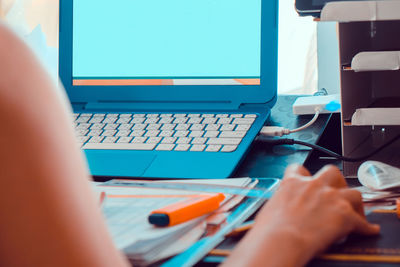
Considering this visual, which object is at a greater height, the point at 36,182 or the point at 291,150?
the point at 36,182

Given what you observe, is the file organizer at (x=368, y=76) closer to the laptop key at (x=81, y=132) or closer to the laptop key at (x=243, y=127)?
the laptop key at (x=243, y=127)

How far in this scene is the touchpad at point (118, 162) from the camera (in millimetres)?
682

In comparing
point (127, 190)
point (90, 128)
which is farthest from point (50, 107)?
point (90, 128)

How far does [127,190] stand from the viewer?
58cm

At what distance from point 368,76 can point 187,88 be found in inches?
11.8

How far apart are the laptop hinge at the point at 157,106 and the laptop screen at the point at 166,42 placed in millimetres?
36

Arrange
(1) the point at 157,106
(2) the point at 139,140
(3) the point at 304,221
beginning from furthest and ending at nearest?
(1) the point at 157,106 → (2) the point at 139,140 → (3) the point at 304,221

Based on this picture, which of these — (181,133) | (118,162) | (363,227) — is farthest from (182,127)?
(363,227)

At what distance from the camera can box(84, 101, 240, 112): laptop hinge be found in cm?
85

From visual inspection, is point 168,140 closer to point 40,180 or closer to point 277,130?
point 277,130

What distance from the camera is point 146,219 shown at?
1.56 feet

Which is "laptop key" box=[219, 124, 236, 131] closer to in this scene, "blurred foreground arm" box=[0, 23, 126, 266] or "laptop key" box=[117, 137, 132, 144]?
"laptop key" box=[117, 137, 132, 144]

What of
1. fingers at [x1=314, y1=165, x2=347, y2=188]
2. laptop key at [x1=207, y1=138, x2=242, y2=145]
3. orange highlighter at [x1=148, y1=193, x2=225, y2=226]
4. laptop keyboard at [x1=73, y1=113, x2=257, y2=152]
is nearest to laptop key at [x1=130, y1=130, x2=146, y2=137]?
laptop keyboard at [x1=73, y1=113, x2=257, y2=152]

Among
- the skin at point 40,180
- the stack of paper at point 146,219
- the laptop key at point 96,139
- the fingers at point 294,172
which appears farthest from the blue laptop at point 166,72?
the skin at point 40,180
